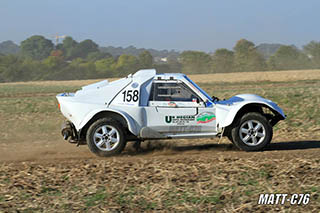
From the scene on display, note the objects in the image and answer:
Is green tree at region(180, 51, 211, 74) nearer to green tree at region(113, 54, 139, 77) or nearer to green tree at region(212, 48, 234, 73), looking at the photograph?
green tree at region(212, 48, 234, 73)

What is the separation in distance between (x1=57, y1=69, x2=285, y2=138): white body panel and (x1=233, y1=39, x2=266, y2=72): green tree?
166 feet

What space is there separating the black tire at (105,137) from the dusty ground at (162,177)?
240mm

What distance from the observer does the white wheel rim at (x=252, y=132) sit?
8.87 metres

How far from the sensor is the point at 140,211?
570 centimetres

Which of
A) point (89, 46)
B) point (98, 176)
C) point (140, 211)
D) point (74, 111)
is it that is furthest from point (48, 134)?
point (89, 46)

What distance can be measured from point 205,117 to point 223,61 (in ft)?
171

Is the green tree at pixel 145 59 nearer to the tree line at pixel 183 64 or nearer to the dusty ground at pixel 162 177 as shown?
the tree line at pixel 183 64

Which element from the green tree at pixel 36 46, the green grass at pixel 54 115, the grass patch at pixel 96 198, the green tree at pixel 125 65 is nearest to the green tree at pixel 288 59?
the green tree at pixel 125 65

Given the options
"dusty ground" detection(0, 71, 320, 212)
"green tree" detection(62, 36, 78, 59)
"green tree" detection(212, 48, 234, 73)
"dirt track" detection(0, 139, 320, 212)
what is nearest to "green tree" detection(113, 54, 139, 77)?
"green tree" detection(212, 48, 234, 73)

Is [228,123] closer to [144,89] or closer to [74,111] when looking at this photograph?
[144,89]

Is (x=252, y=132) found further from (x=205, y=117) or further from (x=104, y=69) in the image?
(x=104, y=69)

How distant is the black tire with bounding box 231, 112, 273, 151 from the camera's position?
29.0 feet

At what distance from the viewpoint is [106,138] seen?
8.84 meters

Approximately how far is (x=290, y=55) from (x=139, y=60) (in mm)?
21904
